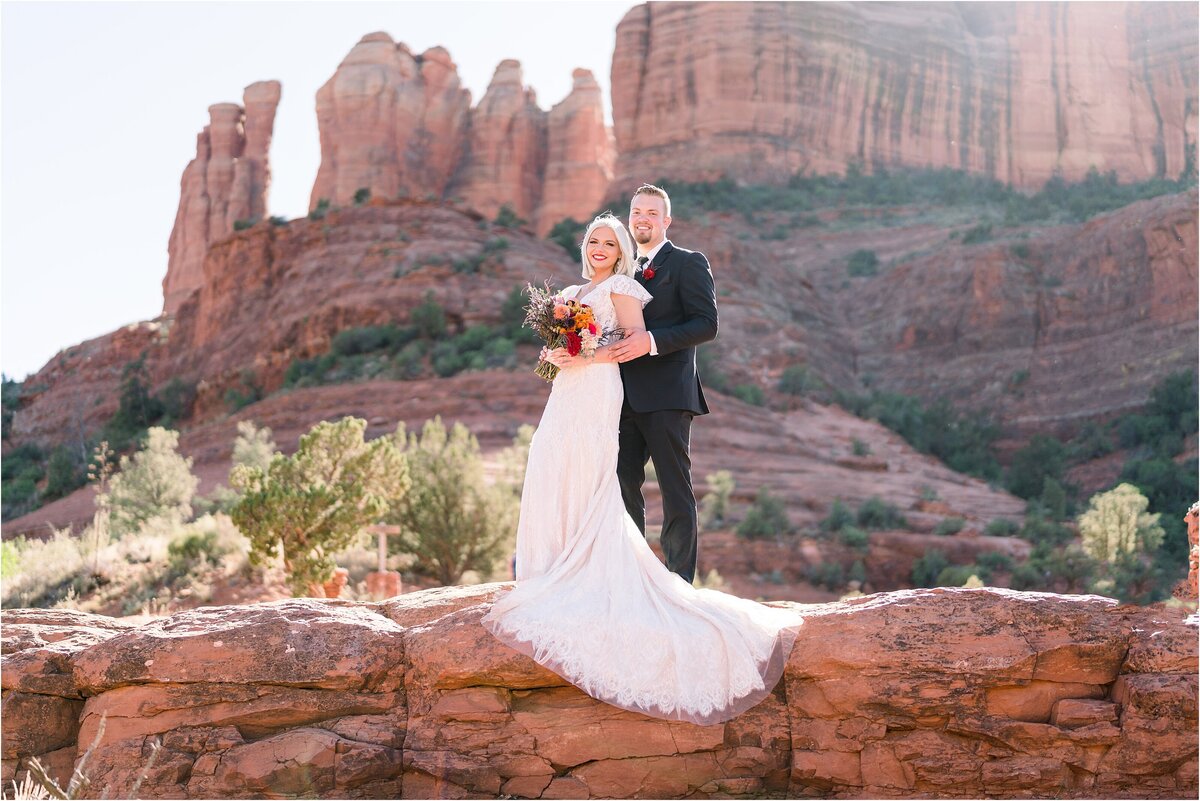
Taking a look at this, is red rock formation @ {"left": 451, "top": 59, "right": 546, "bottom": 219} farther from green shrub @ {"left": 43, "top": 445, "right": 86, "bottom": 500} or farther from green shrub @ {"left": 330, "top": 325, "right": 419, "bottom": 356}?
green shrub @ {"left": 43, "top": 445, "right": 86, "bottom": 500}

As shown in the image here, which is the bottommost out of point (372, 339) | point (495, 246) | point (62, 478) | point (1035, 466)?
point (1035, 466)

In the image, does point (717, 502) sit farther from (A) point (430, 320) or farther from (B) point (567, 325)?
(B) point (567, 325)

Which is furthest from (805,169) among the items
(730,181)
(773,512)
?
(773,512)

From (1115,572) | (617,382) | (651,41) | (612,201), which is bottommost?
(1115,572)

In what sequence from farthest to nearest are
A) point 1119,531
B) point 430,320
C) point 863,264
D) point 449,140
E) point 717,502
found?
point 449,140, point 863,264, point 430,320, point 717,502, point 1119,531

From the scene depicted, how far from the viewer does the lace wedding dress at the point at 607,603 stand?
5402 mm

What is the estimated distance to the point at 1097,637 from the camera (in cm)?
557

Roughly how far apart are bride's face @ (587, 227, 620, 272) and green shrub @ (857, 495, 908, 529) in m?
22.1

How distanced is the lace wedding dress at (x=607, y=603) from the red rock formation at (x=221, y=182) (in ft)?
256

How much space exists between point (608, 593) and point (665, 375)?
120 centimetres

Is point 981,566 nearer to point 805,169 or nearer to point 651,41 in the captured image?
point 805,169

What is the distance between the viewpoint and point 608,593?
565cm

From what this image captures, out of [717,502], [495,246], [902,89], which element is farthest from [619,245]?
[902,89]

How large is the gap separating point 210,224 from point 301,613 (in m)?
79.9
